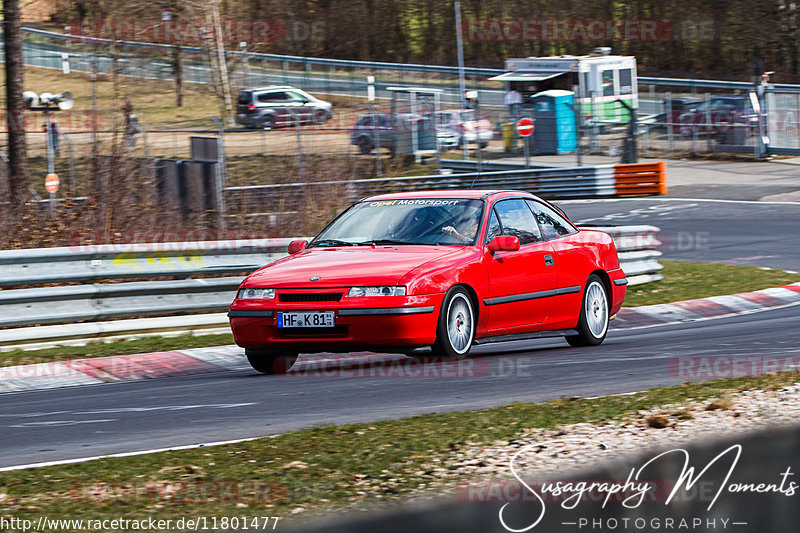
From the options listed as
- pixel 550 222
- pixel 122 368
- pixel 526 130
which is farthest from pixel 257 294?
pixel 526 130

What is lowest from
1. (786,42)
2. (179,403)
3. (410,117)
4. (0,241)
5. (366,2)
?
(179,403)

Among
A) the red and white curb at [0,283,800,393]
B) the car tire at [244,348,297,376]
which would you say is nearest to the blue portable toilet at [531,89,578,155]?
the red and white curb at [0,283,800,393]

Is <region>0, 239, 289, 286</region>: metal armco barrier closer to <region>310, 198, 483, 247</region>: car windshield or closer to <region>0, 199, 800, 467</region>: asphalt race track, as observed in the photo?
<region>310, 198, 483, 247</region>: car windshield

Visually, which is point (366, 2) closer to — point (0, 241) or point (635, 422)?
point (0, 241)

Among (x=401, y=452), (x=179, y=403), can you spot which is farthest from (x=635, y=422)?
(x=179, y=403)

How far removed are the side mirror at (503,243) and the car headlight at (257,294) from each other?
6.18ft

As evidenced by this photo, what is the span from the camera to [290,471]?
453cm

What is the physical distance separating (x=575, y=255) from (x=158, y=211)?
6.88m

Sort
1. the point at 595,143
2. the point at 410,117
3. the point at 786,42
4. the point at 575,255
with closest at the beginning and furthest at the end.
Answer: the point at 575,255, the point at 410,117, the point at 595,143, the point at 786,42

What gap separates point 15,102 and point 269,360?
371 inches

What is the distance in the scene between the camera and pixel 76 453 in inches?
217

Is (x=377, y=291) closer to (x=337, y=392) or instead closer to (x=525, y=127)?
(x=337, y=392)

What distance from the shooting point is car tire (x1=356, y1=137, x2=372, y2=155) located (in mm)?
27878

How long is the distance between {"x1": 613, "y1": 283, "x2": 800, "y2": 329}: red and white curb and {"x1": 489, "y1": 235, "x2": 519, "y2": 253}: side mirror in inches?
147
